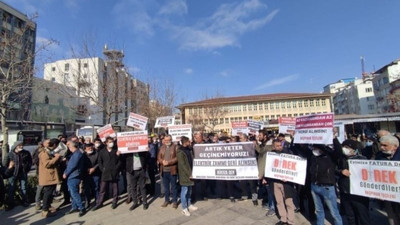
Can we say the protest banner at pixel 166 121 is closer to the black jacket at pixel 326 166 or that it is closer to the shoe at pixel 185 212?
the shoe at pixel 185 212

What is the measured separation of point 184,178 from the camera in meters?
6.96

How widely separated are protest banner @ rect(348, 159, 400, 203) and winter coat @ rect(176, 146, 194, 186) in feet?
12.5

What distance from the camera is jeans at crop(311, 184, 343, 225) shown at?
16.1ft

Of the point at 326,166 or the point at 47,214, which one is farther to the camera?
the point at 47,214

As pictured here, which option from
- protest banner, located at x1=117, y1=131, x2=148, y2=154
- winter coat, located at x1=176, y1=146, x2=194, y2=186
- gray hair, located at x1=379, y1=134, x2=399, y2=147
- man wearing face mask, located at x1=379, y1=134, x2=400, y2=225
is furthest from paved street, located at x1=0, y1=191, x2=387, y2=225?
gray hair, located at x1=379, y1=134, x2=399, y2=147

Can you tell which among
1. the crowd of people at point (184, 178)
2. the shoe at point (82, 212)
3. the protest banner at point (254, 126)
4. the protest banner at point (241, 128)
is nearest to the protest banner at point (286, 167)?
the crowd of people at point (184, 178)

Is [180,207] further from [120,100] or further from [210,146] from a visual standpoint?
[120,100]

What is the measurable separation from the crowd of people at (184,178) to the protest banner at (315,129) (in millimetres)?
209

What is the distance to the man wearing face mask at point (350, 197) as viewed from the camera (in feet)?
15.7

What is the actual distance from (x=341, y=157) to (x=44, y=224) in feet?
23.2

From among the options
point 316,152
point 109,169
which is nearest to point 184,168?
point 109,169

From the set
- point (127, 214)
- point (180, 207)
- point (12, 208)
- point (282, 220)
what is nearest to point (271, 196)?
point (282, 220)

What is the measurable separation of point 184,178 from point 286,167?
2.69 metres

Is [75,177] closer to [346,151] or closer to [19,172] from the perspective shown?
[19,172]
